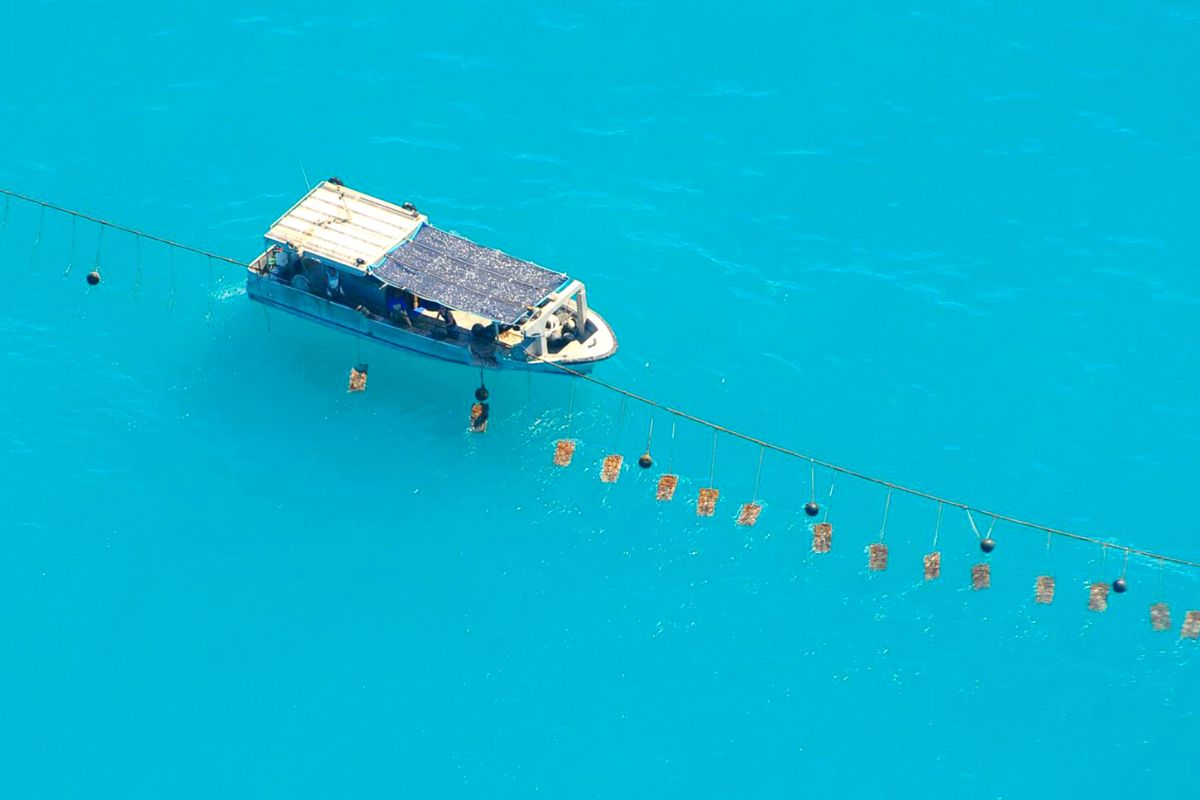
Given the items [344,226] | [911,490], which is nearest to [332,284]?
[344,226]

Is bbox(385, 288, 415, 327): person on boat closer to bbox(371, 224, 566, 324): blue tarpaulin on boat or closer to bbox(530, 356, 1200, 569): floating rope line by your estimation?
bbox(371, 224, 566, 324): blue tarpaulin on boat

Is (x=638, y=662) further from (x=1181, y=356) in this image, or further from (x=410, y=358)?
(x=1181, y=356)

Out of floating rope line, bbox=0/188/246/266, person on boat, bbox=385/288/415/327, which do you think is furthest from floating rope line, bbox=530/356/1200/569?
floating rope line, bbox=0/188/246/266

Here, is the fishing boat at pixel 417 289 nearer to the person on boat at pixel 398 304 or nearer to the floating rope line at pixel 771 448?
the person on boat at pixel 398 304

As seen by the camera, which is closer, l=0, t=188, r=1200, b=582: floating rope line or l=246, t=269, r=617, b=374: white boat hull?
l=0, t=188, r=1200, b=582: floating rope line

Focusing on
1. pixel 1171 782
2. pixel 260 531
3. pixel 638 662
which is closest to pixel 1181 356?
pixel 1171 782

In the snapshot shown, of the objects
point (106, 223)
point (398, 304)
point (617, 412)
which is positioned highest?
point (106, 223)

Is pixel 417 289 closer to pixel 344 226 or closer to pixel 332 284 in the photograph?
pixel 332 284
